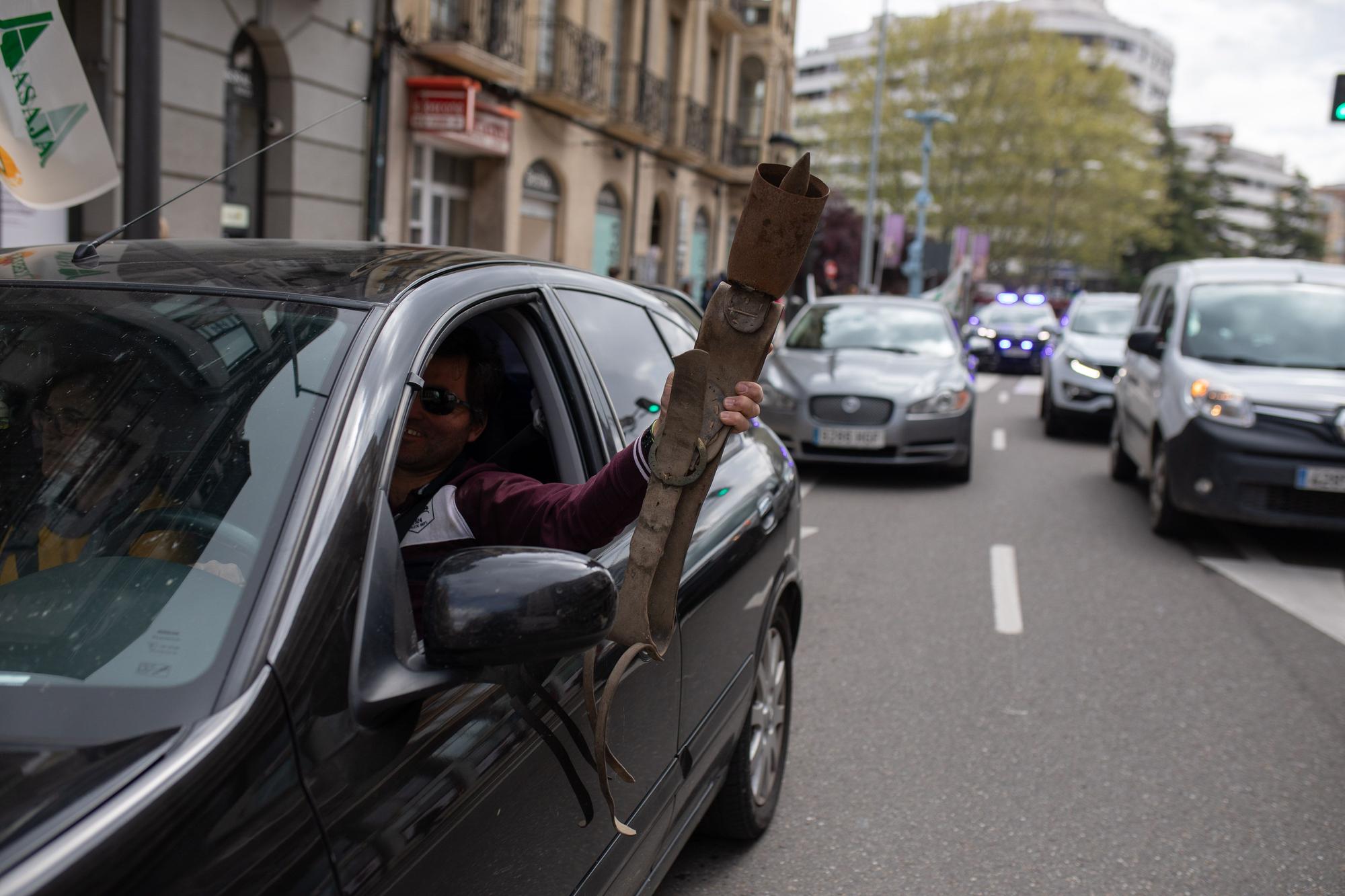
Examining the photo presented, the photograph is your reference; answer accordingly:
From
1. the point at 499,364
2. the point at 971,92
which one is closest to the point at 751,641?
the point at 499,364

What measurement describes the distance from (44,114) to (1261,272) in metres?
8.49

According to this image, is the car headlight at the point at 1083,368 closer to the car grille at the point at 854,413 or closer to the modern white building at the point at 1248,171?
the car grille at the point at 854,413

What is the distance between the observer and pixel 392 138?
16375 mm

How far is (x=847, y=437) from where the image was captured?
10.0 m

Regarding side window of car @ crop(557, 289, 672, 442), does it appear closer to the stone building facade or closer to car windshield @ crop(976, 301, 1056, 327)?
the stone building facade

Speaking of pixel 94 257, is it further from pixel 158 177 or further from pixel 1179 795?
pixel 1179 795

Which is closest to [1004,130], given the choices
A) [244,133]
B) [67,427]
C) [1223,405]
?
[244,133]

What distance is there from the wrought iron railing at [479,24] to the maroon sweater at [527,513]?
621 inches

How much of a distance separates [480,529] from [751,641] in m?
1.20

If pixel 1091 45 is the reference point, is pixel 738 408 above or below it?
below

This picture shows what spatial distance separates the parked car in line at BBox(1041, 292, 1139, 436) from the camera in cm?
1405

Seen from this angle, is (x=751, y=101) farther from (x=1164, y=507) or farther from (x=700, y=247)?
(x=1164, y=507)

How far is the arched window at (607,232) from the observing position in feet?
82.4

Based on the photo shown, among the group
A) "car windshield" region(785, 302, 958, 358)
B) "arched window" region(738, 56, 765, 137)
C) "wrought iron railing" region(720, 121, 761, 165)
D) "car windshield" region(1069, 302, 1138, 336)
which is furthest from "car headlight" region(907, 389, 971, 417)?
"arched window" region(738, 56, 765, 137)
